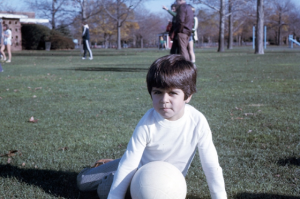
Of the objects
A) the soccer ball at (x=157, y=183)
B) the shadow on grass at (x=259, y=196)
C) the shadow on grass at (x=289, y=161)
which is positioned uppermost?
the soccer ball at (x=157, y=183)

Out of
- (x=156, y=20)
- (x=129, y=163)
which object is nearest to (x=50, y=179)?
(x=129, y=163)

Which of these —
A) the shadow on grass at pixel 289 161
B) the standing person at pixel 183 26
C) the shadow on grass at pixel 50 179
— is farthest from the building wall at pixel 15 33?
the shadow on grass at pixel 289 161

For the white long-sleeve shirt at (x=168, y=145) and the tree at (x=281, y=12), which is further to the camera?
the tree at (x=281, y=12)

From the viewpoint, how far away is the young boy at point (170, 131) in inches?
94.2

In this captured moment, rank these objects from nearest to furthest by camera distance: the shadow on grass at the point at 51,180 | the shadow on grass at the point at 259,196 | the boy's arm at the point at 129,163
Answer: the boy's arm at the point at 129,163, the shadow on grass at the point at 259,196, the shadow on grass at the point at 51,180

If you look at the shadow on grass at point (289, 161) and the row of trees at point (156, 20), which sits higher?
the row of trees at point (156, 20)

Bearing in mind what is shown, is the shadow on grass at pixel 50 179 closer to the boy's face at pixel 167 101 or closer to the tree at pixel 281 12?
the boy's face at pixel 167 101

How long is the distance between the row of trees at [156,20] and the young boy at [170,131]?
26.2 meters

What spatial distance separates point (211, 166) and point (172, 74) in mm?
710

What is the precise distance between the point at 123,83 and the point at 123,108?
3.68 m

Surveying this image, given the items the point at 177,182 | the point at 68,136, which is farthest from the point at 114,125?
the point at 177,182

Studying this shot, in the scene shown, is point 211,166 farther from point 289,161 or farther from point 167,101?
point 289,161

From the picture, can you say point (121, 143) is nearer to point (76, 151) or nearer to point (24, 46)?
point (76, 151)

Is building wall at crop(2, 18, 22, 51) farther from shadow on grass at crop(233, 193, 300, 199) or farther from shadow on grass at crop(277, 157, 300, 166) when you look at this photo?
shadow on grass at crop(233, 193, 300, 199)
